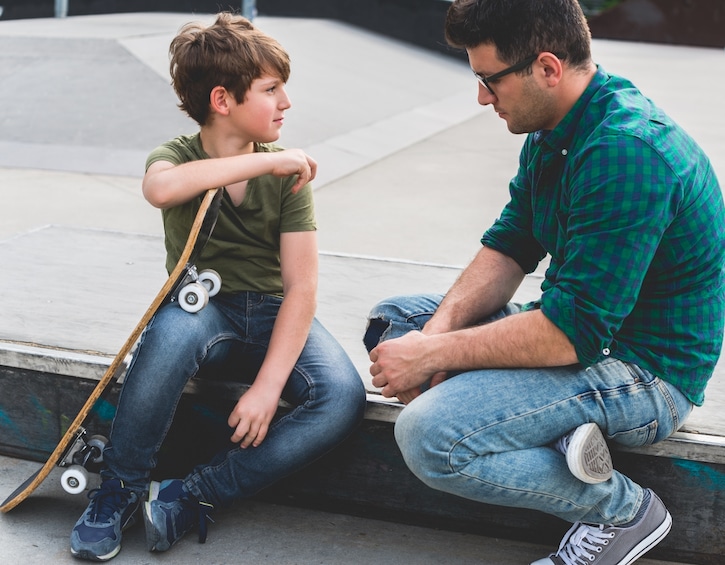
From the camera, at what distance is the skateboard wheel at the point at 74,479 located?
245cm

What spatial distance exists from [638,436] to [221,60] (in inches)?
58.2

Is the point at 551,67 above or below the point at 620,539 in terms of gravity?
above

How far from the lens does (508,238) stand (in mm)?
2621

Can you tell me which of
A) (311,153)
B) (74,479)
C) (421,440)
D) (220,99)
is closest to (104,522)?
(74,479)

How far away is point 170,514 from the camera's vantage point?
2383 millimetres

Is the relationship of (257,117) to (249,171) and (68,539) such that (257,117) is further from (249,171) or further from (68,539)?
(68,539)

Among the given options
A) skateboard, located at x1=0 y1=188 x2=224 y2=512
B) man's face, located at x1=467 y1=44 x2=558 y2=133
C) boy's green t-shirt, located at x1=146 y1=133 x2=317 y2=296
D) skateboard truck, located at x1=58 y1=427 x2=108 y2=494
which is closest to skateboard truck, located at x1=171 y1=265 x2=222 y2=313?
skateboard, located at x1=0 y1=188 x2=224 y2=512

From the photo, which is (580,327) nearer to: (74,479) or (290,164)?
(290,164)

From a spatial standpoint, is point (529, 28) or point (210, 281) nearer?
point (529, 28)

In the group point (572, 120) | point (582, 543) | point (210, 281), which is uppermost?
point (572, 120)

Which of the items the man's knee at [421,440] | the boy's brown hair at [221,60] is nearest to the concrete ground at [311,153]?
the man's knee at [421,440]

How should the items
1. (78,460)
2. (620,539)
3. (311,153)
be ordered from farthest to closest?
1. (311,153)
2. (78,460)
3. (620,539)

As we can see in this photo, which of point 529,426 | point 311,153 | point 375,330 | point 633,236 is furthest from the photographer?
point 311,153

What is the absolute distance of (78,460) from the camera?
2.49 m
